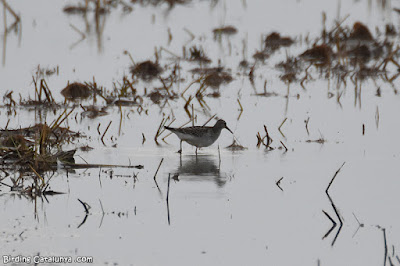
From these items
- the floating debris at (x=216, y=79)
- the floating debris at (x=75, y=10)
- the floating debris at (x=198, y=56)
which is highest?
the floating debris at (x=75, y=10)

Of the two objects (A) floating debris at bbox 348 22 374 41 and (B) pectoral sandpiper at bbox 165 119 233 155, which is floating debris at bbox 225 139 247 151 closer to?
(B) pectoral sandpiper at bbox 165 119 233 155

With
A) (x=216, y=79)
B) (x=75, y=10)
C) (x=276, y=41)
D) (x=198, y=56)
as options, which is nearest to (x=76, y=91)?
(x=216, y=79)

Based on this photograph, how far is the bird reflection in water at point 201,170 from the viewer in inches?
267

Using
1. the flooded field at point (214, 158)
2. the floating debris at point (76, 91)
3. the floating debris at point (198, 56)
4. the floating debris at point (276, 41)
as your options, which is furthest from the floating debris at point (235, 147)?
the floating debris at point (276, 41)

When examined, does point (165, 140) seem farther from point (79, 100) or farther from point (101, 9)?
point (101, 9)

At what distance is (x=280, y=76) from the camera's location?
43.4ft

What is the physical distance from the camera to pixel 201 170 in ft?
23.9

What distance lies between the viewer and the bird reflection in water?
6.79m

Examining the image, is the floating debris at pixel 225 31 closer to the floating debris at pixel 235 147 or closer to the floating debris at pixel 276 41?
the floating debris at pixel 276 41

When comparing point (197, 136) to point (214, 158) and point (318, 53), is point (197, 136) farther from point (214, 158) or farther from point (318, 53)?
point (318, 53)

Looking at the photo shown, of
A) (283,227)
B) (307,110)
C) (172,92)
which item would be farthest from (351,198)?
(172,92)

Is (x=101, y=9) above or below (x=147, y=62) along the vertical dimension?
above

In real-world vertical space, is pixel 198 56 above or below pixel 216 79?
above

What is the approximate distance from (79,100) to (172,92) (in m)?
1.51
